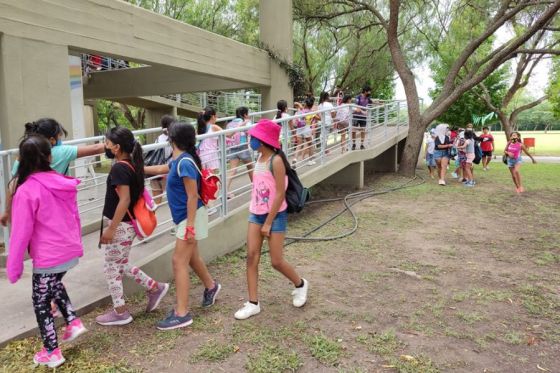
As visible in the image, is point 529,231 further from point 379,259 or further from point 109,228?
point 109,228

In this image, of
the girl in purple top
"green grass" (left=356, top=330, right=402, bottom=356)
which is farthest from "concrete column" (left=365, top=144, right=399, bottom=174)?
"green grass" (left=356, top=330, right=402, bottom=356)

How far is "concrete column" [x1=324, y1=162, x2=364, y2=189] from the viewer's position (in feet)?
32.5

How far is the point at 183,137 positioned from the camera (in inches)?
132

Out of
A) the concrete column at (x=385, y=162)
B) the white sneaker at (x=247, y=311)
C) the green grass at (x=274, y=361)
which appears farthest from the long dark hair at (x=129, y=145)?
the concrete column at (x=385, y=162)

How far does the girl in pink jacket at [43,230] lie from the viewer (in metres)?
2.74

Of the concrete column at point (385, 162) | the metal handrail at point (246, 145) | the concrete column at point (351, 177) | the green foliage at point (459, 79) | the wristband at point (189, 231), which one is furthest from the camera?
the green foliage at point (459, 79)

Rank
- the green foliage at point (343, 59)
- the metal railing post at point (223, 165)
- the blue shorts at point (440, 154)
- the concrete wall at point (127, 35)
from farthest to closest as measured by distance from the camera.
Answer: the green foliage at point (343, 59) → the blue shorts at point (440, 154) → the concrete wall at point (127, 35) → the metal railing post at point (223, 165)

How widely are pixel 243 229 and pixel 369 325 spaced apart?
2395 mm

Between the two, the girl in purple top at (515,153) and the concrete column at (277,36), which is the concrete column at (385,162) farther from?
the girl in purple top at (515,153)

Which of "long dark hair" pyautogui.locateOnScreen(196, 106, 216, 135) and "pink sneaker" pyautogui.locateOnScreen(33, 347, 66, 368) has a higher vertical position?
"long dark hair" pyautogui.locateOnScreen(196, 106, 216, 135)

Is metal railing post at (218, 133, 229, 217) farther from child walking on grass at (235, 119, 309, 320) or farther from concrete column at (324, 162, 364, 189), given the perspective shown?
concrete column at (324, 162, 364, 189)

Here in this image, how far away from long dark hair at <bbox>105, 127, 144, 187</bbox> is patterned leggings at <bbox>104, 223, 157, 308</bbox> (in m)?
0.37

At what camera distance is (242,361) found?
3.08 meters

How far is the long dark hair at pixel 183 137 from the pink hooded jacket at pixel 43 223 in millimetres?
751
